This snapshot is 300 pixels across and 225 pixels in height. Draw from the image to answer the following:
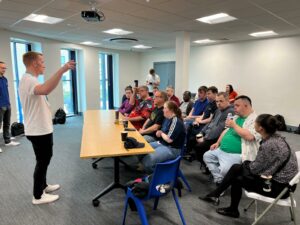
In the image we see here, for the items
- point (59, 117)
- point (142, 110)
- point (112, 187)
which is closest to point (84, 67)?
point (59, 117)

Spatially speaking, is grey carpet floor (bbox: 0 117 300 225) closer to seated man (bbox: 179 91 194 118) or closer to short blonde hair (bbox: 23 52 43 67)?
seated man (bbox: 179 91 194 118)

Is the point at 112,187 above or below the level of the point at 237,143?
below

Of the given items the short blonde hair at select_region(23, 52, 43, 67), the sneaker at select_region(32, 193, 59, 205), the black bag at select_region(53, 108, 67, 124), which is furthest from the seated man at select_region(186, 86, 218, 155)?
the black bag at select_region(53, 108, 67, 124)

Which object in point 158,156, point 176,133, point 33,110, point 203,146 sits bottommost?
point 203,146

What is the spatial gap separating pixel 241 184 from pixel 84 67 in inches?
285

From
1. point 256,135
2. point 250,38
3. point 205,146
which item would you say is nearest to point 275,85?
point 250,38

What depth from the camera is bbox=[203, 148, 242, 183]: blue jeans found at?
2463mm

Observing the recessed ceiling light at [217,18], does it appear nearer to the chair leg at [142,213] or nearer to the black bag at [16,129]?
the chair leg at [142,213]

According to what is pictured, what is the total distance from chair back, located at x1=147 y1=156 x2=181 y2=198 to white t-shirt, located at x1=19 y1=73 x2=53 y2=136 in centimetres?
124

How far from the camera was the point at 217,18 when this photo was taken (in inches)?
171

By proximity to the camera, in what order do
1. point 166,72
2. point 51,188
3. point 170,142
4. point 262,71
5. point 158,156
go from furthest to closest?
point 166,72 < point 262,71 < point 51,188 < point 170,142 < point 158,156

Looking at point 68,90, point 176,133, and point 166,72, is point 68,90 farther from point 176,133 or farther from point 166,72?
point 176,133

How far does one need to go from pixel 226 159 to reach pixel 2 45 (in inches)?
221

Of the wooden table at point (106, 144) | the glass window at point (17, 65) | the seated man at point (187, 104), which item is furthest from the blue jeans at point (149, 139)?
the glass window at point (17, 65)
